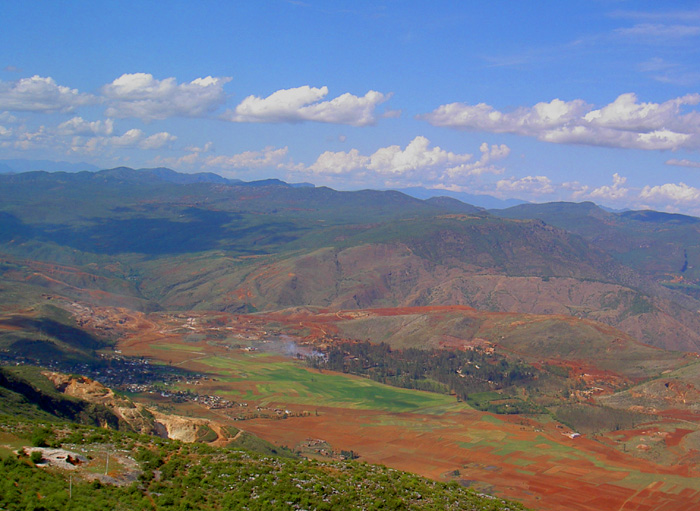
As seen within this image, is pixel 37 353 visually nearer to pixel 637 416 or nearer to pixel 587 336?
pixel 637 416

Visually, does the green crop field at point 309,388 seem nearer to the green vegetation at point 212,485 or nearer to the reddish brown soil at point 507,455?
the reddish brown soil at point 507,455

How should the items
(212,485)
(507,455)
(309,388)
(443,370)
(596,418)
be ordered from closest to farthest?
(212,485) → (507,455) → (596,418) → (309,388) → (443,370)

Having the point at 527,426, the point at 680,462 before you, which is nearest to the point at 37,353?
the point at 527,426

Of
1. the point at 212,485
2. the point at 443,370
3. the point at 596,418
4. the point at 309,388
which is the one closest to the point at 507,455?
the point at 596,418

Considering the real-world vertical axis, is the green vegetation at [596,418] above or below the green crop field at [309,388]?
above

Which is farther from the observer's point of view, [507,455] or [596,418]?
[596,418]

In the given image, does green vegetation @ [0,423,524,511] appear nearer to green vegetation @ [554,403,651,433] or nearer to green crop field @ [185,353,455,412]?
green vegetation @ [554,403,651,433]

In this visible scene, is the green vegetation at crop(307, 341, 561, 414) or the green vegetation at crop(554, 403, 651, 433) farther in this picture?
the green vegetation at crop(307, 341, 561, 414)

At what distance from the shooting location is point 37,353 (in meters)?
108

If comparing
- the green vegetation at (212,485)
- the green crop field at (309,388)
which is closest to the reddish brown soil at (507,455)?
the green crop field at (309,388)

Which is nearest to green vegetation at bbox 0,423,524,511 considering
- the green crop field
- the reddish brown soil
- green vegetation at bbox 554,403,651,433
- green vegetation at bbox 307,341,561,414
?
the reddish brown soil

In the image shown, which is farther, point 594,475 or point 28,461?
point 594,475

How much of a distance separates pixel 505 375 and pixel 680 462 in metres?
52.5

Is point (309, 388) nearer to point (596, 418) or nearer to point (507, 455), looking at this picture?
point (507, 455)
